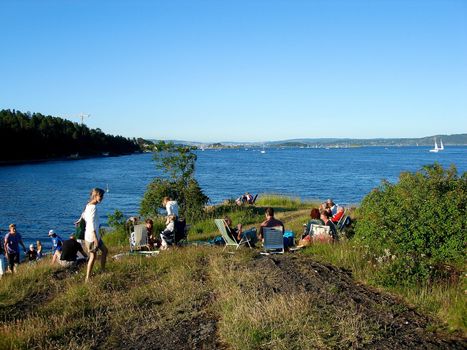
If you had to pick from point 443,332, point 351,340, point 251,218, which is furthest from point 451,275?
point 251,218

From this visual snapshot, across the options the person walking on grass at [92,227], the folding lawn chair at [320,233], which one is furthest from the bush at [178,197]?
the person walking on grass at [92,227]

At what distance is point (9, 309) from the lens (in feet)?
23.3

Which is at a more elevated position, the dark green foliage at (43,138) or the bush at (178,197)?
the dark green foliage at (43,138)

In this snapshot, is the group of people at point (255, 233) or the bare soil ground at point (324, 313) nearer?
the bare soil ground at point (324, 313)

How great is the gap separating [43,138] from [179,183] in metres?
113

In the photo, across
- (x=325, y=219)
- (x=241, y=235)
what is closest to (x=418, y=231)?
(x=241, y=235)

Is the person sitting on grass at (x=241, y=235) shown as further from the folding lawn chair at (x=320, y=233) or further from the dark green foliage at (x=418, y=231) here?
the dark green foliage at (x=418, y=231)

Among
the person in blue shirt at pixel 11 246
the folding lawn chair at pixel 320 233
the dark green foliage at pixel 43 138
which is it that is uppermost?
the dark green foliage at pixel 43 138

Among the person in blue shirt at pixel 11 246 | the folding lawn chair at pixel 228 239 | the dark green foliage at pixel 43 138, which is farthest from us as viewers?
the dark green foliage at pixel 43 138

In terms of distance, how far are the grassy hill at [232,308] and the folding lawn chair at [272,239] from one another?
1.05 meters

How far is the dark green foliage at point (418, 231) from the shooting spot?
7.18 metres

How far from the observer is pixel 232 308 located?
6.03m

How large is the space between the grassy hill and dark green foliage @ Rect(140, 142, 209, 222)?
353 inches

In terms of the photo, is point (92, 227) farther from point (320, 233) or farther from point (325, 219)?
point (325, 219)
